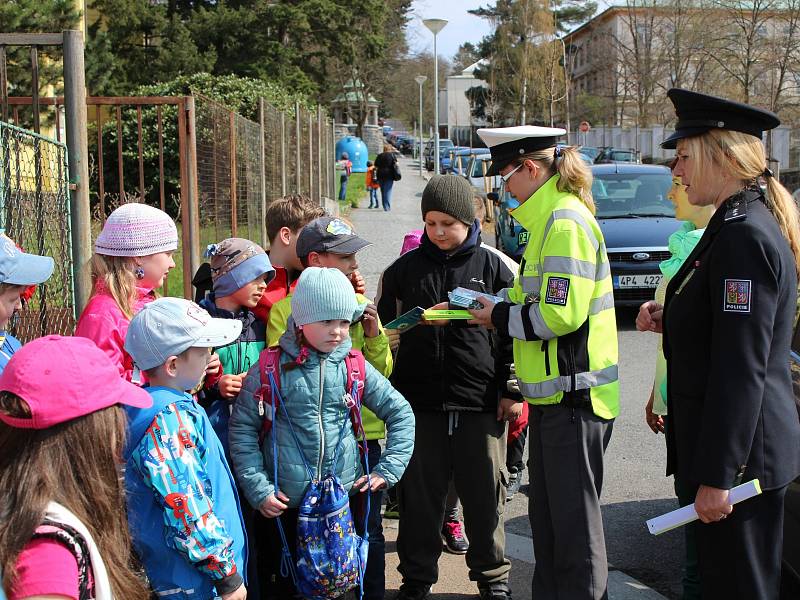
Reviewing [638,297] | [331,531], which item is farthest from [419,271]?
[638,297]

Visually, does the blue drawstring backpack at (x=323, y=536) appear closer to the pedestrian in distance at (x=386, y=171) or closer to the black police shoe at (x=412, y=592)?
the black police shoe at (x=412, y=592)

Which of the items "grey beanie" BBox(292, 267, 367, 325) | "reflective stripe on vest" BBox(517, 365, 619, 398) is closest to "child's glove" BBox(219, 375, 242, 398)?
"grey beanie" BBox(292, 267, 367, 325)

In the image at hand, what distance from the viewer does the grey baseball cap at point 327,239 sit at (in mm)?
3961

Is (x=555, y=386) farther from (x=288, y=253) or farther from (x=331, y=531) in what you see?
(x=288, y=253)

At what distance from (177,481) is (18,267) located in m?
1.03

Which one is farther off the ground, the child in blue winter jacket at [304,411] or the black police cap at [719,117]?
the black police cap at [719,117]

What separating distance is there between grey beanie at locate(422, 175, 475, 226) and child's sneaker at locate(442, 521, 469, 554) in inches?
68.6

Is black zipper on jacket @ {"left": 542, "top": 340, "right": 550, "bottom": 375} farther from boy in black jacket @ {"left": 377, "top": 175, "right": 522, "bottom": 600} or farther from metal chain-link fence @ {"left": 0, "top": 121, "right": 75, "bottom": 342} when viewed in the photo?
metal chain-link fence @ {"left": 0, "top": 121, "right": 75, "bottom": 342}

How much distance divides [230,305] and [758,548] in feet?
7.50

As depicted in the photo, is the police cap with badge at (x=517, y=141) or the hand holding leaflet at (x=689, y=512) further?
the police cap with badge at (x=517, y=141)

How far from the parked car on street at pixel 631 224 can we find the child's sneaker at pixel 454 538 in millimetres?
4433

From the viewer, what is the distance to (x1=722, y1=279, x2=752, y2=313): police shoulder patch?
2621mm

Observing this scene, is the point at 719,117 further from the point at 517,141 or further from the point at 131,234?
the point at 131,234

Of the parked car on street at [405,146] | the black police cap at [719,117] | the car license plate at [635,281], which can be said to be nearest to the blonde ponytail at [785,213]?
the black police cap at [719,117]
